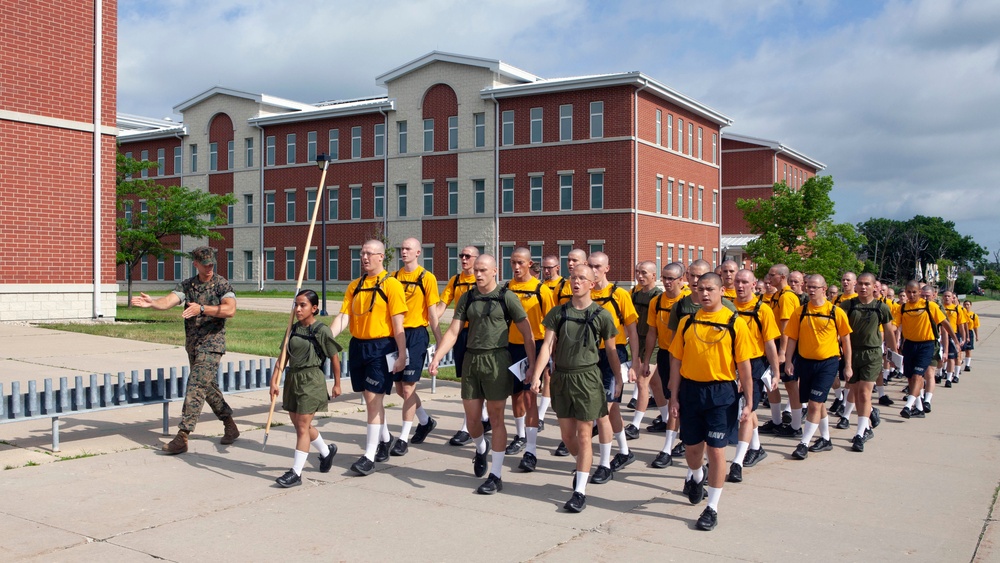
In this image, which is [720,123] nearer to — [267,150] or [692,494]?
[267,150]

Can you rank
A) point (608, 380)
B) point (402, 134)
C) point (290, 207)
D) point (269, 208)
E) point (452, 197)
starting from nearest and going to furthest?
point (608, 380), point (452, 197), point (402, 134), point (290, 207), point (269, 208)

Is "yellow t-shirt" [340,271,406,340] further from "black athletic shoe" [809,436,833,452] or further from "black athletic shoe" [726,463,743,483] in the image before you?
"black athletic shoe" [809,436,833,452]

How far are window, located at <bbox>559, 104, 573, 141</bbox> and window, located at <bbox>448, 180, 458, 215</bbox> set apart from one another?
24.0ft

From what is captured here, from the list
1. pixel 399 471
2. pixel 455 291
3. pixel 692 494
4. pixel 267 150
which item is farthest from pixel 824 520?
pixel 267 150

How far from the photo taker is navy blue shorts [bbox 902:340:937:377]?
39.6ft

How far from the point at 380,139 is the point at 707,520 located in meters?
48.2

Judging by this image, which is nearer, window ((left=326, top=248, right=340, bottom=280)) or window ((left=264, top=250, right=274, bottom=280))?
window ((left=326, top=248, right=340, bottom=280))

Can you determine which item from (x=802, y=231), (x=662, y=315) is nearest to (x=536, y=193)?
(x=802, y=231)

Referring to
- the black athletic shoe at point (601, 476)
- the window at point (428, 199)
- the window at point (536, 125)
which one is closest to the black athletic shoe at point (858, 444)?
the black athletic shoe at point (601, 476)

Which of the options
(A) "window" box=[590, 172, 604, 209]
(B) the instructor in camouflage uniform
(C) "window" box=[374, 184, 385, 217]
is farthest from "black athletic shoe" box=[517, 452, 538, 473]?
(C) "window" box=[374, 184, 385, 217]

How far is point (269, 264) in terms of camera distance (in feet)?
188

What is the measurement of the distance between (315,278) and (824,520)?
4936 cm

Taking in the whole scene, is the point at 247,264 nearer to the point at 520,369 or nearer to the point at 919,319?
the point at 919,319

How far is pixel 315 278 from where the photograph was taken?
177 feet
